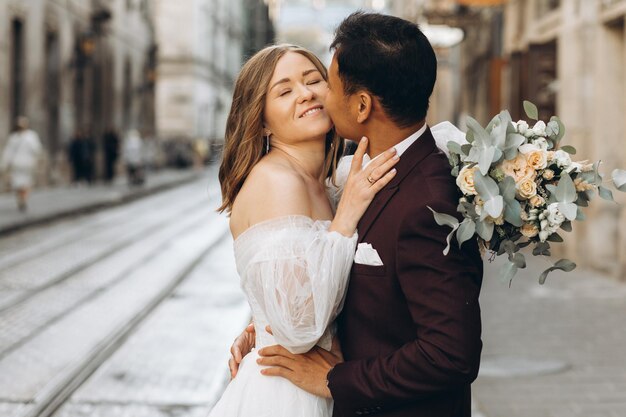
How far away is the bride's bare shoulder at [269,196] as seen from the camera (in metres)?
2.34

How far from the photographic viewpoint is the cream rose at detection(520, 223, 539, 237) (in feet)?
6.89

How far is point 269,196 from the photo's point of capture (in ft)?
7.74

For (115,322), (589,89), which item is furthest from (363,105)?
(589,89)

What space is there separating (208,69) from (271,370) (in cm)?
5324

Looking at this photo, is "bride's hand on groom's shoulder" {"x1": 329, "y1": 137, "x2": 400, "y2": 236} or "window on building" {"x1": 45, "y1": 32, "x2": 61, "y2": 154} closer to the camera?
"bride's hand on groom's shoulder" {"x1": 329, "y1": 137, "x2": 400, "y2": 236}

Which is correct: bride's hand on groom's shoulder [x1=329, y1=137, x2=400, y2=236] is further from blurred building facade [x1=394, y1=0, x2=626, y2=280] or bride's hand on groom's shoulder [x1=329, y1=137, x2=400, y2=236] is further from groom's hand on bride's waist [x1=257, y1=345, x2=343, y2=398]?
blurred building facade [x1=394, y1=0, x2=626, y2=280]

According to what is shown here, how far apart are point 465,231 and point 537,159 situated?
0.28 metres

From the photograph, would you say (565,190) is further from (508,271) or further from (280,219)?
(280,219)


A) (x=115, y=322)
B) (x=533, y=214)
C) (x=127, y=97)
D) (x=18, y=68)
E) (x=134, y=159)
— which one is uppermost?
(x=18, y=68)

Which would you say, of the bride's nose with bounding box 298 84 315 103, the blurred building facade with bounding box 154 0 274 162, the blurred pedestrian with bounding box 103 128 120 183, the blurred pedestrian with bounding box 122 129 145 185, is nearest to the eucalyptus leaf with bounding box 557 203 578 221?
the bride's nose with bounding box 298 84 315 103

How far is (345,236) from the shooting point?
2.23m

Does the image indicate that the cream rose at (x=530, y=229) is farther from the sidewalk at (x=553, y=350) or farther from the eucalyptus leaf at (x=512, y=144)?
the sidewalk at (x=553, y=350)

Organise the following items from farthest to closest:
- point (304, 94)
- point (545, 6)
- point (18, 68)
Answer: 1. point (18, 68)
2. point (545, 6)
3. point (304, 94)

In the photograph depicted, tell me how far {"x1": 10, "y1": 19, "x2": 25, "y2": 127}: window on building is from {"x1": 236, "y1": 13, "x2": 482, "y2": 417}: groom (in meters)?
23.3
